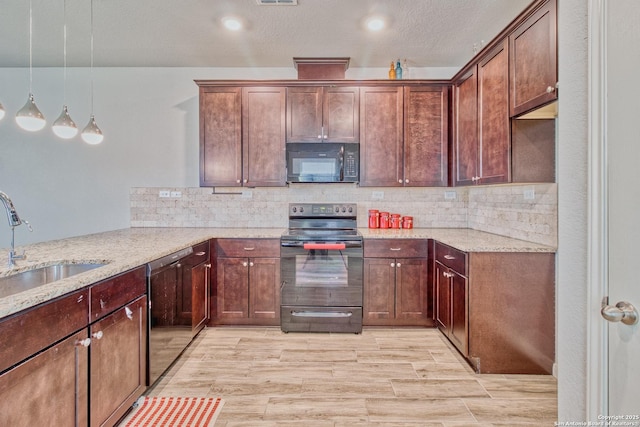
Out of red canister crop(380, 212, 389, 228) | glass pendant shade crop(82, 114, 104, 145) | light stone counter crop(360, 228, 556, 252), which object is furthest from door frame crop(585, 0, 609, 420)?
glass pendant shade crop(82, 114, 104, 145)

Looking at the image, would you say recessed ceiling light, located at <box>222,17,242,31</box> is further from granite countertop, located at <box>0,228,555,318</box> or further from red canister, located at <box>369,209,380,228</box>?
red canister, located at <box>369,209,380,228</box>

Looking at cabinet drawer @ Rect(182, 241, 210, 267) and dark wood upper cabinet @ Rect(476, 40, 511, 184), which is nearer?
dark wood upper cabinet @ Rect(476, 40, 511, 184)

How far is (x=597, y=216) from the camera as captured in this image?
0.99m

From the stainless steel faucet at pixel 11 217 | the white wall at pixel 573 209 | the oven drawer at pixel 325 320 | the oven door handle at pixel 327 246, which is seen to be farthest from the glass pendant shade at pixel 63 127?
the white wall at pixel 573 209

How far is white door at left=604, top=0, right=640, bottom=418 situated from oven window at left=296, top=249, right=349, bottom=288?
222cm

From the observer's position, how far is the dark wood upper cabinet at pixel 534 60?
191 centimetres

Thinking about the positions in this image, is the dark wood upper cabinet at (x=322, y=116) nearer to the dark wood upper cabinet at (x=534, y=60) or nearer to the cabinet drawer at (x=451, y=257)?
the cabinet drawer at (x=451, y=257)

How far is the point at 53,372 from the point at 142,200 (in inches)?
107

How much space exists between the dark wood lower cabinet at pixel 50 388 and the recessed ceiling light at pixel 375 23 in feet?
9.46

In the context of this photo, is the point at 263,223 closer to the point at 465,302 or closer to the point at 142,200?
the point at 142,200

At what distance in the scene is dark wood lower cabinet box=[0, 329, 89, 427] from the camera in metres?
1.15

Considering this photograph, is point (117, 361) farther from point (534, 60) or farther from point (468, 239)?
point (534, 60)

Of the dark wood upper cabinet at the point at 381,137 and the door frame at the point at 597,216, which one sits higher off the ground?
the dark wood upper cabinet at the point at 381,137

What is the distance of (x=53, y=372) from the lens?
1320mm
